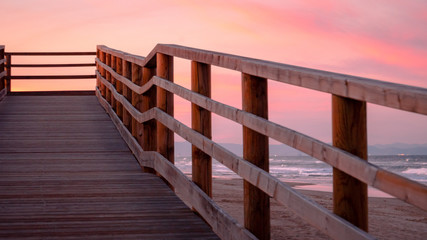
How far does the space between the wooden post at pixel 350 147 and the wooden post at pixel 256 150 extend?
3.01 ft

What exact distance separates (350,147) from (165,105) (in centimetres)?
370

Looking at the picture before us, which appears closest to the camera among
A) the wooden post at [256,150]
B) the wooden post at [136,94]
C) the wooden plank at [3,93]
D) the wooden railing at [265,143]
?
the wooden railing at [265,143]

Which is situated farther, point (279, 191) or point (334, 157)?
point (279, 191)

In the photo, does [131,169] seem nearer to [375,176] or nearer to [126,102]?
[126,102]

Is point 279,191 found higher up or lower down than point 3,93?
higher up

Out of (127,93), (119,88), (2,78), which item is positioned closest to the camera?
(127,93)

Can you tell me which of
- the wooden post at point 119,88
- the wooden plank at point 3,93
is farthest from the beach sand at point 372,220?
the wooden plank at point 3,93

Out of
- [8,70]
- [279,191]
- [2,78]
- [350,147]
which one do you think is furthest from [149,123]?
[8,70]

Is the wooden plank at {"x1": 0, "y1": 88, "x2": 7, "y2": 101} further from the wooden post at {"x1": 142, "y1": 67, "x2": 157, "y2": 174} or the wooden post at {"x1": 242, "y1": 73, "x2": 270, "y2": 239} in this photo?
the wooden post at {"x1": 242, "y1": 73, "x2": 270, "y2": 239}

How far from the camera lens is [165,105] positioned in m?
6.08

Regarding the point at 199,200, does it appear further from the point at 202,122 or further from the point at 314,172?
the point at 314,172

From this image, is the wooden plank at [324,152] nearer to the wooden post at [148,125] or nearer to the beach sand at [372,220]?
the wooden post at [148,125]

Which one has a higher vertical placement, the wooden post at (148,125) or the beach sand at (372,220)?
the wooden post at (148,125)

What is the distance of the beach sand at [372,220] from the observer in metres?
11.4
